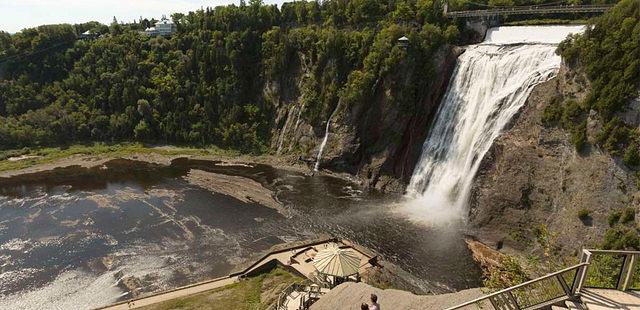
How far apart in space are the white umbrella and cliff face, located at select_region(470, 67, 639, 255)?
15.8 metres

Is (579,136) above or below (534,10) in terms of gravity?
below

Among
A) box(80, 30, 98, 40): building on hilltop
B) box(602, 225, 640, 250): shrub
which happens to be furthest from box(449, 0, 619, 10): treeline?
box(80, 30, 98, 40): building on hilltop

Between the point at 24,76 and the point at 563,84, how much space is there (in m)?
109

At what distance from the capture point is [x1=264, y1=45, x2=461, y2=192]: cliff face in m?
59.1

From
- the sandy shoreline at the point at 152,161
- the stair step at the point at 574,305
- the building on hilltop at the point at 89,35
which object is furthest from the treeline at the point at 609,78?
the building on hilltop at the point at 89,35

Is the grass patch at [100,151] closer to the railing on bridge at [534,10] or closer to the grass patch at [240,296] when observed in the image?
the grass patch at [240,296]

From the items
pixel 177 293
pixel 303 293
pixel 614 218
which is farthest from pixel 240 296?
pixel 614 218

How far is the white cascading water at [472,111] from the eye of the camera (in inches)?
1864

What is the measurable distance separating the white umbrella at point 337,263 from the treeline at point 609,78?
926 inches

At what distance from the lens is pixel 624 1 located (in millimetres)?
38906

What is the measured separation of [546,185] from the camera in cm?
4038

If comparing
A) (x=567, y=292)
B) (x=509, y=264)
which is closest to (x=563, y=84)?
(x=509, y=264)

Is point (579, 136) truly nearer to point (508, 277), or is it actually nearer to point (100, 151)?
point (508, 277)

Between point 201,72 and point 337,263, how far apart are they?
7112 cm
